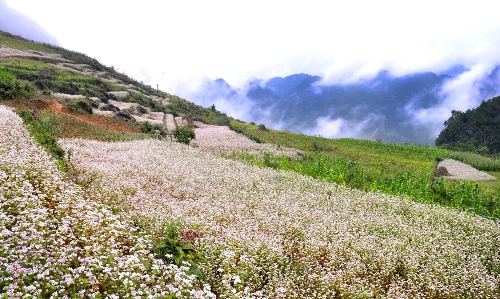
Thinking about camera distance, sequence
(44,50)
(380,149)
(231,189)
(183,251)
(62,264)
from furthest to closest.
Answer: (44,50) < (380,149) < (231,189) < (183,251) < (62,264)

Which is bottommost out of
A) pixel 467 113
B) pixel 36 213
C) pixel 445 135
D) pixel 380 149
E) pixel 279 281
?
pixel 279 281

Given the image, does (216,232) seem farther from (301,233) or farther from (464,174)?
(464,174)

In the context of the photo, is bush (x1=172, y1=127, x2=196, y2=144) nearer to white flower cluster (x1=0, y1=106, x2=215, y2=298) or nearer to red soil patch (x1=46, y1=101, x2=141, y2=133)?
red soil patch (x1=46, y1=101, x2=141, y2=133)

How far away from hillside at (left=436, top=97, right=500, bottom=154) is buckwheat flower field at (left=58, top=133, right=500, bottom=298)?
78131 mm

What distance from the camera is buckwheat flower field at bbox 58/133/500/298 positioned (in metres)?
7.16

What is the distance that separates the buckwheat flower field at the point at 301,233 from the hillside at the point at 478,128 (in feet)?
256

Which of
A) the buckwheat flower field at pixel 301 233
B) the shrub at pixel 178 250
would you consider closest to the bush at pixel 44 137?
the buckwheat flower field at pixel 301 233

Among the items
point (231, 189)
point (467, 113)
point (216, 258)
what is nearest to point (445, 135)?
point (467, 113)

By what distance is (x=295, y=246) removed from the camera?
29.7 ft

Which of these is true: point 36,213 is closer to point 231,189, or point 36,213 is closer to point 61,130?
point 231,189

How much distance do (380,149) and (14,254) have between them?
47.0m

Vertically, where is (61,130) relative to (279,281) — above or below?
above

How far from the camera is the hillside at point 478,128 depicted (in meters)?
81.2

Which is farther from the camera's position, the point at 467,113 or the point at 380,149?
the point at 467,113
